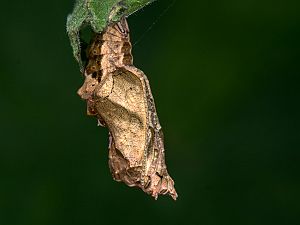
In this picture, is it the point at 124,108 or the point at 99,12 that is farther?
the point at 124,108

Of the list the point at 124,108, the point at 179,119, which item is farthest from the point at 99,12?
the point at 179,119

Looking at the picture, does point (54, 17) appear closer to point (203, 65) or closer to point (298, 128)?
point (203, 65)

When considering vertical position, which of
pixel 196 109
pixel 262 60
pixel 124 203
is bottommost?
pixel 124 203

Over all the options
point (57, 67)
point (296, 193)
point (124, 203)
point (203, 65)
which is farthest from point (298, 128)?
point (57, 67)

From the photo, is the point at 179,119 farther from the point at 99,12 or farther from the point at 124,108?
the point at 99,12

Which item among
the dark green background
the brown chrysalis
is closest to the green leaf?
the brown chrysalis

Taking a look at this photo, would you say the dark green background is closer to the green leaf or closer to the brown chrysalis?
the brown chrysalis
